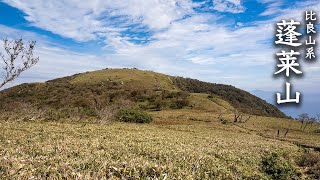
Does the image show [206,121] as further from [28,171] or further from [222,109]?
[28,171]

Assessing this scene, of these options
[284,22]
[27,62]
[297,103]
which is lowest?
[297,103]

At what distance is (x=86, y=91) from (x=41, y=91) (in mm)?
24156

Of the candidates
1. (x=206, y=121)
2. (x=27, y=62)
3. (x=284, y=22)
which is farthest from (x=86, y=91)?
(x=284, y=22)

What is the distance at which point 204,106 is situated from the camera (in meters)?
128

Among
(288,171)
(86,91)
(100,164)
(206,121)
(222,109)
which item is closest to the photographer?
(100,164)

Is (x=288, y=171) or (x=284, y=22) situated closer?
(x=288, y=171)

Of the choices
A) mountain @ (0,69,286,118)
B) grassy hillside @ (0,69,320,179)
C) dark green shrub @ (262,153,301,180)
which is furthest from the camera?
mountain @ (0,69,286,118)

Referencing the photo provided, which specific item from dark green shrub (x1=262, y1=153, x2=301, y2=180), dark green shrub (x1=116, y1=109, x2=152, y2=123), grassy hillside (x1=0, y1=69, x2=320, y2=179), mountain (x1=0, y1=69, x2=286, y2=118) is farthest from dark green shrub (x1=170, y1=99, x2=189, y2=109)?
dark green shrub (x1=262, y1=153, x2=301, y2=180)

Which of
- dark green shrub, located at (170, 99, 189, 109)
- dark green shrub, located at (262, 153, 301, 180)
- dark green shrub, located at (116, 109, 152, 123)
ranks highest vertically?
dark green shrub, located at (170, 99, 189, 109)

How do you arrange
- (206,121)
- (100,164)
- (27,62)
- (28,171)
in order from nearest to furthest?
(28,171) → (100,164) → (27,62) → (206,121)

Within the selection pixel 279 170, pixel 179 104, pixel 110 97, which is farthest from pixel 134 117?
pixel 110 97

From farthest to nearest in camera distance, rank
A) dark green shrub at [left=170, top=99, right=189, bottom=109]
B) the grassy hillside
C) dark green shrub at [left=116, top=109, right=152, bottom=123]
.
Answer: dark green shrub at [left=170, top=99, right=189, bottom=109]
dark green shrub at [left=116, top=109, right=152, bottom=123]
the grassy hillside

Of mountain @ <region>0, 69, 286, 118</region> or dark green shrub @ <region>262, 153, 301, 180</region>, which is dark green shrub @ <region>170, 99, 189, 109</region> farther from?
dark green shrub @ <region>262, 153, 301, 180</region>

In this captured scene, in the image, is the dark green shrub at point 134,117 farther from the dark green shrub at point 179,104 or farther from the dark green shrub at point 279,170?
the dark green shrub at point 279,170
